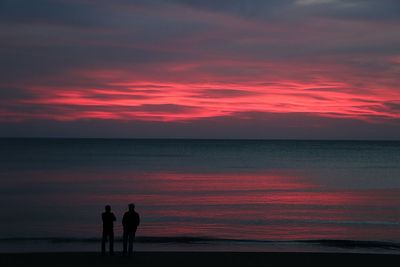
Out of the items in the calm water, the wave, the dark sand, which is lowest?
the dark sand

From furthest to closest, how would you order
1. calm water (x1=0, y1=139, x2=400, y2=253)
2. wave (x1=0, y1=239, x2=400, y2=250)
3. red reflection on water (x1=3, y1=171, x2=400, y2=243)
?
red reflection on water (x1=3, y1=171, x2=400, y2=243), calm water (x1=0, y1=139, x2=400, y2=253), wave (x1=0, y1=239, x2=400, y2=250)

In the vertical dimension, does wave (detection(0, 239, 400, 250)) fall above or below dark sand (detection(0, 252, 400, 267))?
above

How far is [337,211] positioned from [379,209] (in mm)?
2675

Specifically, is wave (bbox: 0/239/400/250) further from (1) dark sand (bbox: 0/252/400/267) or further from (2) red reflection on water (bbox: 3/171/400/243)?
(1) dark sand (bbox: 0/252/400/267)

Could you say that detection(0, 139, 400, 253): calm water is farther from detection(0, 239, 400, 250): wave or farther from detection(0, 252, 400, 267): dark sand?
detection(0, 252, 400, 267): dark sand

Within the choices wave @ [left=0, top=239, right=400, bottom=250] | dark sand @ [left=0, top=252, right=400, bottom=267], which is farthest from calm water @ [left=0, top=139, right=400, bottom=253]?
dark sand @ [left=0, top=252, right=400, bottom=267]

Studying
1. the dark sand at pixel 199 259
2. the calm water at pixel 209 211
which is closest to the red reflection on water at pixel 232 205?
the calm water at pixel 209 211

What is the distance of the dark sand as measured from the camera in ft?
48.5

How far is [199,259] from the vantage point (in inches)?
619

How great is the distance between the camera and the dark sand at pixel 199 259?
14.8m

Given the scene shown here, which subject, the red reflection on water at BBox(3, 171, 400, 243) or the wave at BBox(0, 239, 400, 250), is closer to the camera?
the wave at BBox(0, 239, 400, 250)

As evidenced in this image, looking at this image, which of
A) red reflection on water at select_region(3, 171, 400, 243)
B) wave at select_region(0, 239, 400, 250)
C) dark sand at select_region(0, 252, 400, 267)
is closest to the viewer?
dark sand at select_region(0, 252, 400, 267)

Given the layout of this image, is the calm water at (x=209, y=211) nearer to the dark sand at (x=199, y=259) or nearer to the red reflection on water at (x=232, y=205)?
the red reflection on water at (x=232, y=205)

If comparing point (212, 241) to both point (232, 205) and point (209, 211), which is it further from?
point (232, 205)
